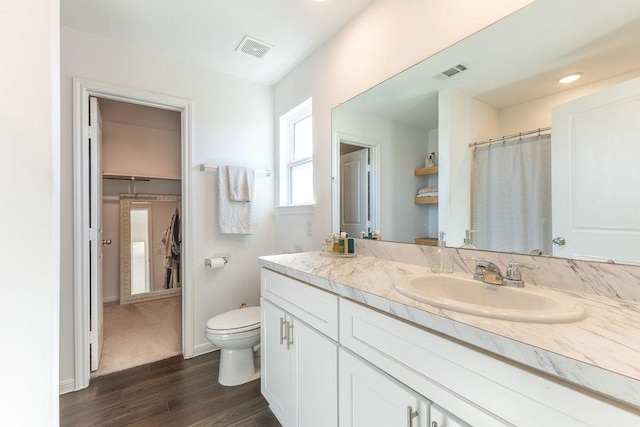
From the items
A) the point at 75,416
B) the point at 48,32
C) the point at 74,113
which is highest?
the point at 74,113

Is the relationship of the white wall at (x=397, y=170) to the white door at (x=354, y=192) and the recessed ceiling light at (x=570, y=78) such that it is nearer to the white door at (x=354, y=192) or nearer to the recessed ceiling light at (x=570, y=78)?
the white door at (x=354, y=192)

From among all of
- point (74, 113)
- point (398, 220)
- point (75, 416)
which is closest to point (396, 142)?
point (398, 220)

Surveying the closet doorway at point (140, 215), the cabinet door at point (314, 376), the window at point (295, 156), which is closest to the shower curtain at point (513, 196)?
the cabinet door at point (314, 376)

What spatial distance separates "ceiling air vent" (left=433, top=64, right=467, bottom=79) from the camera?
1.29m

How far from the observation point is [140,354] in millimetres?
2271

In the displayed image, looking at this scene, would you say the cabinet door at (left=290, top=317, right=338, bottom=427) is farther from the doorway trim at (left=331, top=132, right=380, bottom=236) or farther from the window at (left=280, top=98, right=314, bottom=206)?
the window at (left=280, top=98, right=314, bottom=206)

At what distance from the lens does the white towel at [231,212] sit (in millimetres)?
2340

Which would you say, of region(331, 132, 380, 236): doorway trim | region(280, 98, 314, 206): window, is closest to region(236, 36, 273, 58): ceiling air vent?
region(280, 98, 314, 206): window

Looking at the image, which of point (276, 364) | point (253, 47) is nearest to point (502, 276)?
point (276, 364)

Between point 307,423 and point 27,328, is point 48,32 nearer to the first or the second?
point 27,328

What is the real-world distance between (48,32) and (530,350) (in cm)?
157

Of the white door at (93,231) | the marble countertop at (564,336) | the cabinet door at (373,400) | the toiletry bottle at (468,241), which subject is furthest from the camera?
the white door at (93,231)

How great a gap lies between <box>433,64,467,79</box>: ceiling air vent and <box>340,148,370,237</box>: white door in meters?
0.59

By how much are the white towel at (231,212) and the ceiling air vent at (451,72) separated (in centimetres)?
172
